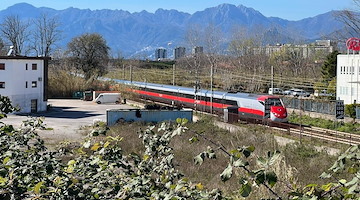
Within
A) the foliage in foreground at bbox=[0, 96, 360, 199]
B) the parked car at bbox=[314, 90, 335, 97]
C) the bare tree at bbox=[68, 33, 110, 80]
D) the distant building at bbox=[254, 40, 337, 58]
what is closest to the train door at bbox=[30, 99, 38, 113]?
the parked car at bbox=[314, 90, 335, 97]

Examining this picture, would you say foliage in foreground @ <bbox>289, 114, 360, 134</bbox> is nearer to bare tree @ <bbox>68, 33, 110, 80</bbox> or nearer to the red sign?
the red sign

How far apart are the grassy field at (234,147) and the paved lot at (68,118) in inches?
120

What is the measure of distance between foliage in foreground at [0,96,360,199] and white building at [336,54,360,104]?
4328cm

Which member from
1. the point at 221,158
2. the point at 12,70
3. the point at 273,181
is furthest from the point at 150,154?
the point at 12,70

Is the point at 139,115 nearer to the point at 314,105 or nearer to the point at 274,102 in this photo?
the point at 274,102

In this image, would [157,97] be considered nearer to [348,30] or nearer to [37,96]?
[37,96]

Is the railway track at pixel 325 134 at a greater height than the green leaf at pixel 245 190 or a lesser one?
lesser

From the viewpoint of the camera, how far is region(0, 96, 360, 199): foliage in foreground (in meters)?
3.29

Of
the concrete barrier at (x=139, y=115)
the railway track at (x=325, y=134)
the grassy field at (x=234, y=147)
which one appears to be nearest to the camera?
the grassy field at (x=234, y=147)

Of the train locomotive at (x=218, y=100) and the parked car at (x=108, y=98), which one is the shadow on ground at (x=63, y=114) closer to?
the parked car at (x=108, y=98)

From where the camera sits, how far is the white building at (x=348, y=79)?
1833 inches

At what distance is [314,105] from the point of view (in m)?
41.2

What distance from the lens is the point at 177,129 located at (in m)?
3.91

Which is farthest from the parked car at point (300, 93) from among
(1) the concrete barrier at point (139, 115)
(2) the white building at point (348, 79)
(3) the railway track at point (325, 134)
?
(1) the concrete barrier at point (139, 115)
